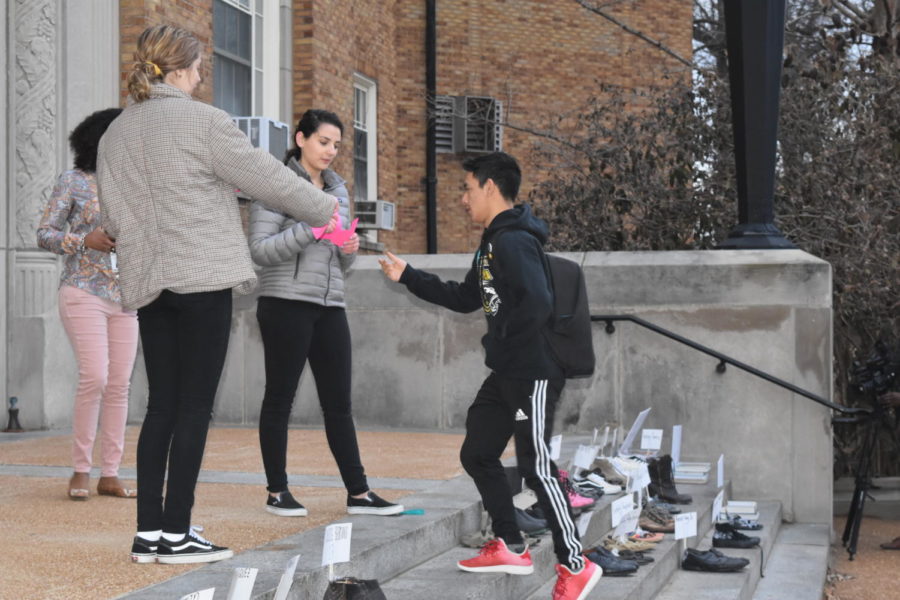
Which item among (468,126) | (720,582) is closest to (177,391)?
(720,582)

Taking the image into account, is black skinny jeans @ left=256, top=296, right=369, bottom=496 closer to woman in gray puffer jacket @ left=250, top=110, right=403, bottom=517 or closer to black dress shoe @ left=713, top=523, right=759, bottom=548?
woman in gray puffer jacket @ left=250, top=110, right=403, bottom=517

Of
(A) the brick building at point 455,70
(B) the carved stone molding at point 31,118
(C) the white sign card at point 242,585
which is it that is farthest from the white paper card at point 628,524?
(A) the brick building at point 455,70

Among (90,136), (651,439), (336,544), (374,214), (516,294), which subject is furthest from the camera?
(374,214)

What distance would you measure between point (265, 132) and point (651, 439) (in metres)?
5.75

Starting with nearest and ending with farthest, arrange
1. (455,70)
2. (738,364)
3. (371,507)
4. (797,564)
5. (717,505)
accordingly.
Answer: (371,507) < (797,564) < (717,505) < (738,364) < (455,70)

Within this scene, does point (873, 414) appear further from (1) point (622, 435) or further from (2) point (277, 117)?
(2) point (277, 117)

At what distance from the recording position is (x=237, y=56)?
13.0 m

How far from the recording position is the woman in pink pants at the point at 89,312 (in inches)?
229

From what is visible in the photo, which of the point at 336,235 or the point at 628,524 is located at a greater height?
the point at 336,235

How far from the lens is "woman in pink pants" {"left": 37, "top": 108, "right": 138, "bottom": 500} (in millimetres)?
5816

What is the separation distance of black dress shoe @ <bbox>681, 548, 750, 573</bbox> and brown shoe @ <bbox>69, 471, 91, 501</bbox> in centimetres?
318

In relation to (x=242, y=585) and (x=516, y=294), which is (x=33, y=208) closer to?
(x=516, y=294)

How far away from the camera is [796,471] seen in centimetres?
873

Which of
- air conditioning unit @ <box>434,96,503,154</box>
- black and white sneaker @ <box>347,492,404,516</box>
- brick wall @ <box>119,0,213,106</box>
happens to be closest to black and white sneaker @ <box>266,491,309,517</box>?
black and white sneaker @ <box>347,492,404,516</box>
